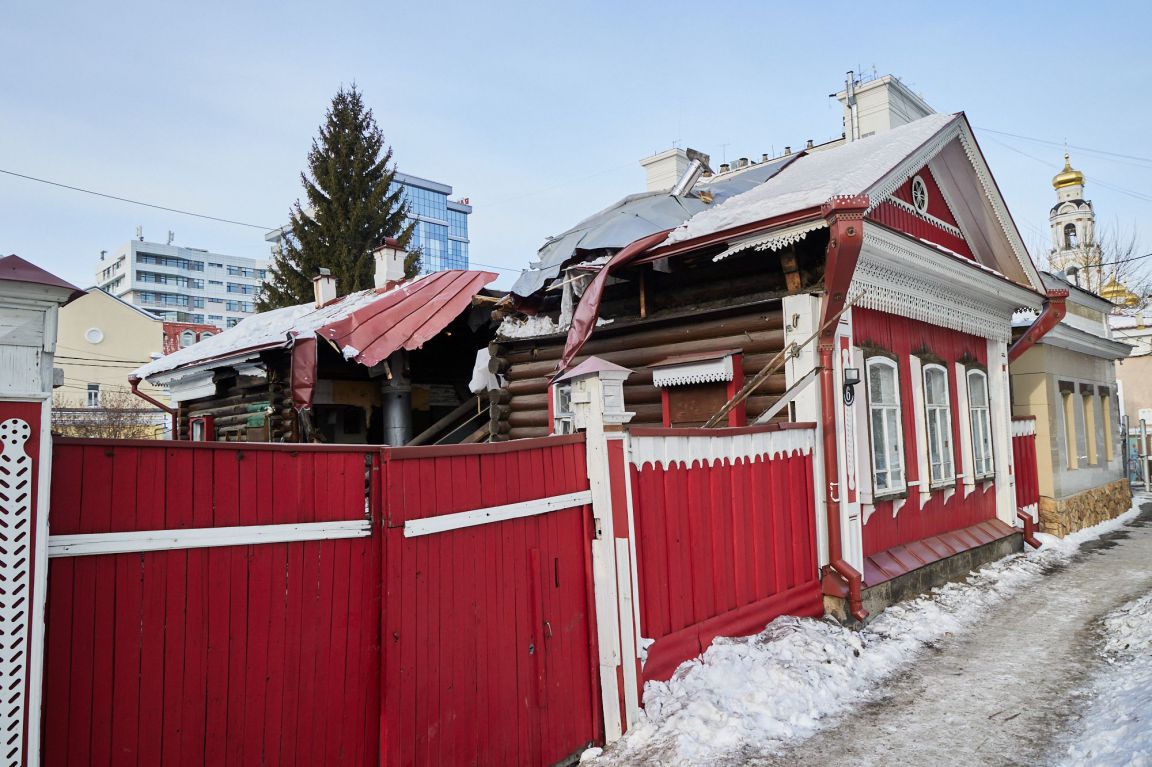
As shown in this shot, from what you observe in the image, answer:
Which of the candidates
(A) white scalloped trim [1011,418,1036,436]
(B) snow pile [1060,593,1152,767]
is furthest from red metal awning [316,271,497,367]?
(A) white scalloped trim [1011,418,1036,436]

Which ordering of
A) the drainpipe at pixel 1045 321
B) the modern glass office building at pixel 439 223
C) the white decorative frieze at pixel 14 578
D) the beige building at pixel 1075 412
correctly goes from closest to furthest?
the white decorative frieze at pixel 14 578, the drainpipe at pixel 1045 321, the beige building at pixel 1075 412, the modern glass office building at pixel 439 223

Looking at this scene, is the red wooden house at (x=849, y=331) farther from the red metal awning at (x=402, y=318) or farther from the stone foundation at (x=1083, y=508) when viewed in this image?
the stone foundation at (x=1083, y=508)

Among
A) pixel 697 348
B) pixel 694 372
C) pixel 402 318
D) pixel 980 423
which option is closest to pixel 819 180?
pixel 697 348

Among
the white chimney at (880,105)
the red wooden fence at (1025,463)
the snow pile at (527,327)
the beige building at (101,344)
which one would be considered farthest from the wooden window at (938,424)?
the beige building at (101,344)

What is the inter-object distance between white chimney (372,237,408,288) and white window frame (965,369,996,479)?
9430mm

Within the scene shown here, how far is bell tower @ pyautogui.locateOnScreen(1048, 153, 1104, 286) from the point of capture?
35.1m

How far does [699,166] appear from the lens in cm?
1025

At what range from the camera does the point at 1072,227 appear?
39.4 m

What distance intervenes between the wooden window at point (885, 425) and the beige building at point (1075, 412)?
5.61 meters

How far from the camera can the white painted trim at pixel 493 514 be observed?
393 cm

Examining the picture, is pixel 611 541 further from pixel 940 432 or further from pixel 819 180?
pixel 940 432

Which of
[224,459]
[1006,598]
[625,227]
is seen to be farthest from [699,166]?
[224,459]

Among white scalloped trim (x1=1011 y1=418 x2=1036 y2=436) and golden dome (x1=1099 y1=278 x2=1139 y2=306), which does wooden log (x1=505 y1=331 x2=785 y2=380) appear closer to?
white scalloped trim (x1=1011 y1=418 x2=1036 y2=436)

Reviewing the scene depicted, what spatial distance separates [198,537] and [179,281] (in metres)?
97.2
